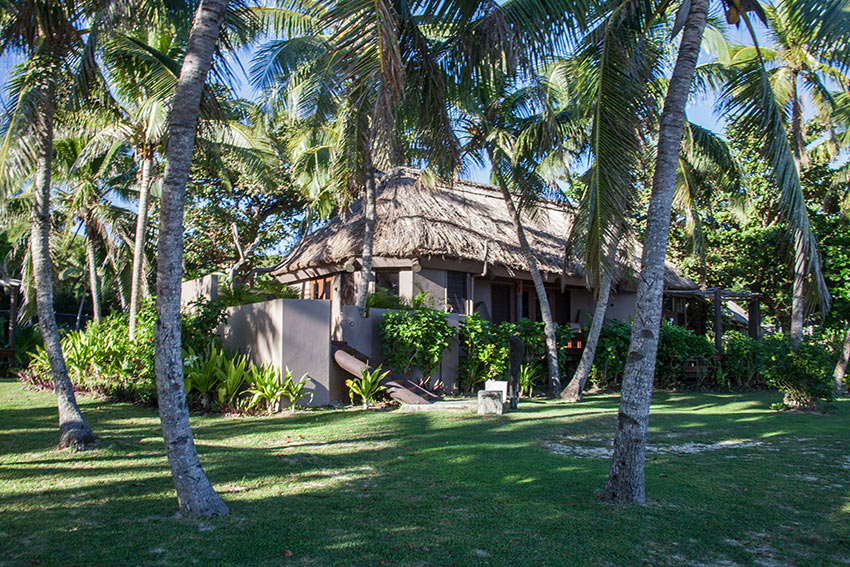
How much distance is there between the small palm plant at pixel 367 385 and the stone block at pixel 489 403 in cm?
195

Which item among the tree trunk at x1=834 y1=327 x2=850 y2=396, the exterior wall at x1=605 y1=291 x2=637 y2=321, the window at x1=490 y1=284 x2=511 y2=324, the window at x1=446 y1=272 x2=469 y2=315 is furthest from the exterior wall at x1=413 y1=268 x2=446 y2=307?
the tree trunk at x1=834 y1=327 x2=850 y2=396

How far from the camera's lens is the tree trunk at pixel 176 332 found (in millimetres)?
4520

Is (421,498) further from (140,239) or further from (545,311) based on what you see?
(140,239)

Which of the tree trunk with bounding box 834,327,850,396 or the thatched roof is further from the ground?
the thatched roof

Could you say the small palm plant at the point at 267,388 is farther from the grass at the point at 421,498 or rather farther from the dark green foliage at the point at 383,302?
the dark green foliage at the point at 383,302

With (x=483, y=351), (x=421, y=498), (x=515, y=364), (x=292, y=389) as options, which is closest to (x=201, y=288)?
(x=292, y=389)

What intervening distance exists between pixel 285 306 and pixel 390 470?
499 cm

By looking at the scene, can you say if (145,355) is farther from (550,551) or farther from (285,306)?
(550,551)

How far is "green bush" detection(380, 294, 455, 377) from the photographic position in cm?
1259

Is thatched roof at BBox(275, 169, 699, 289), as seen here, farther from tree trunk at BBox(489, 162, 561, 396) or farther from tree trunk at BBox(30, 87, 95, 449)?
tree trunk at BBox(30, 87, 95, 449)

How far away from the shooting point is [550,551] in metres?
4.19

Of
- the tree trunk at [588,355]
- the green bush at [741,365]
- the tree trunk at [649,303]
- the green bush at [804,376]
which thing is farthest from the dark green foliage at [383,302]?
the green bush at [741,365]

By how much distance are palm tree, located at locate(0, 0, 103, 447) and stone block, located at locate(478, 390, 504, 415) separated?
5669mm

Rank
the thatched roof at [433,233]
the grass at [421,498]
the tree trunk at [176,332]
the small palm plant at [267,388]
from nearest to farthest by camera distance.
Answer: the grass at [421,498] < the tree trunk at [176,332] < the small palm plant at [267,388] < the thatched roof at [433,233]
